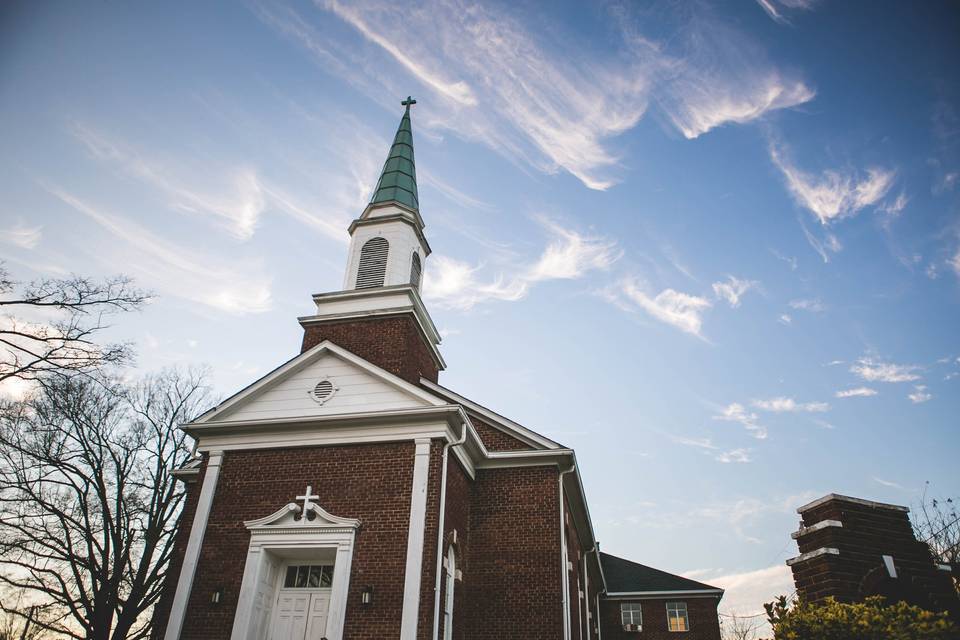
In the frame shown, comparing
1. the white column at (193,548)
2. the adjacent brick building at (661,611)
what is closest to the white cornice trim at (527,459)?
the white column at (193,548)

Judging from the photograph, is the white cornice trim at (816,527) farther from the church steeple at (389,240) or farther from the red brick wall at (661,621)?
the red brick wall at (661,621)

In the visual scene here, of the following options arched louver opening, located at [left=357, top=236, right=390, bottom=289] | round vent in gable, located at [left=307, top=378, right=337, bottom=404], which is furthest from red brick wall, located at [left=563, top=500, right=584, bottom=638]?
arched louver opening, located at [left=357, top=236, right=390, bottom=289]

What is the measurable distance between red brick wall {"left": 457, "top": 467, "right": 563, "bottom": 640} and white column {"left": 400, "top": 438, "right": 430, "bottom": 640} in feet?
9.08

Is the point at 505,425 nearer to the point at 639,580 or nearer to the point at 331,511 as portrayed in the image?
the point at 331,511

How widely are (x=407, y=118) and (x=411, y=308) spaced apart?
10190 mm

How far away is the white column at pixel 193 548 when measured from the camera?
456 inches

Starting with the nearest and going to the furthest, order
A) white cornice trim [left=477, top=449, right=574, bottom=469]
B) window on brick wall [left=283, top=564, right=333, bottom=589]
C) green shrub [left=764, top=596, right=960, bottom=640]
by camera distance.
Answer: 1. green shrub [left=764, top=596, right=960, bottom=640]
2. window on brick wall [left=283, top=564, right=333, bottom=589]
3. white cornice trim [left=477, top=449, right=574, bottom=469]

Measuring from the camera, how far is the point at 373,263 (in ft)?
59.0

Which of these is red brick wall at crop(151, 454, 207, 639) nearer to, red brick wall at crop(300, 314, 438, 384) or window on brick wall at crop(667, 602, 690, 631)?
red brick wall at crop(300, 314, 438, 384)

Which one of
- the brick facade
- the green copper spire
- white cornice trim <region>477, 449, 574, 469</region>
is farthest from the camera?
the green copper spire

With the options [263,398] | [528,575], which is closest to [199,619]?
[263,398]

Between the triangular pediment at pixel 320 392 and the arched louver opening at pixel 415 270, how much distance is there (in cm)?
488

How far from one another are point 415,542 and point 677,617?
Result: 22895mm

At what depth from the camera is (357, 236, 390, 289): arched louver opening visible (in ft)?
57.7
